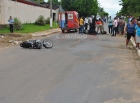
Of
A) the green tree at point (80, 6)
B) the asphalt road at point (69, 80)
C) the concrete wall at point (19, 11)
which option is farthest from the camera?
the green tree at point (80, 6)

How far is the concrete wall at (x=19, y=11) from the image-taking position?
30753 mm

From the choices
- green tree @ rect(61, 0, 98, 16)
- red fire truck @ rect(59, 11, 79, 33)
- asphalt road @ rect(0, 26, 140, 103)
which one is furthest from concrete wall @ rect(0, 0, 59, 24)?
asphalt road @ rect(0, 26, 140, 103)

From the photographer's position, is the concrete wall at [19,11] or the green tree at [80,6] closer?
the concrete wall at [19,11]

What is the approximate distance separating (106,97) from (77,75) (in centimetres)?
246

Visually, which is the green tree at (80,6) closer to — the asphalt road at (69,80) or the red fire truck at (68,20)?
the red fire truck at (68,20)

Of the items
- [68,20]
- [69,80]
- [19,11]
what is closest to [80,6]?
[19,11]

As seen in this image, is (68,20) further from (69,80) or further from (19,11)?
(69,80)

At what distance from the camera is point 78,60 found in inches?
477

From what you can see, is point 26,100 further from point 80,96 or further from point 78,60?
point 78,60

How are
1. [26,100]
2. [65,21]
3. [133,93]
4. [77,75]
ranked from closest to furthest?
1. [26,100]
2. [133,93]
3. [77,75]
4. [65,21]

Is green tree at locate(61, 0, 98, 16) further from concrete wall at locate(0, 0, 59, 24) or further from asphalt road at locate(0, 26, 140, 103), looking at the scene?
asphalt road at locate(0, 26, 140, 103)

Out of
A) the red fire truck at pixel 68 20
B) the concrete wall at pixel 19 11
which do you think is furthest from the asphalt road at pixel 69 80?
the red fire truck at pixel 68 20

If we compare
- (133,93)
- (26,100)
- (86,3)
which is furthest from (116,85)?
(86,3)

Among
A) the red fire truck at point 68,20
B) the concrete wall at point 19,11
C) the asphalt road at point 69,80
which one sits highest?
the concrete wall at point 19,11
